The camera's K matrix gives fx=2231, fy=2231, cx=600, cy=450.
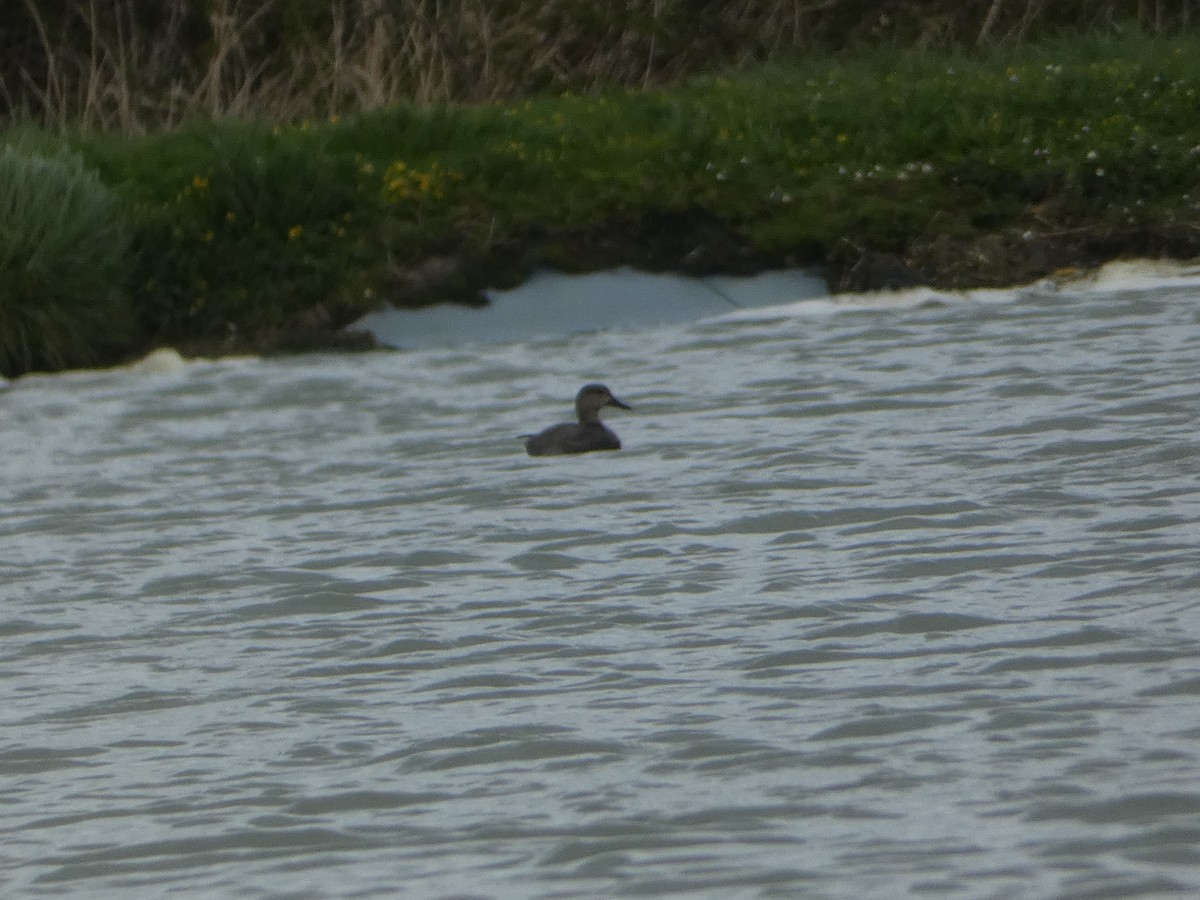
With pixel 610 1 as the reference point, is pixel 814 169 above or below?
below

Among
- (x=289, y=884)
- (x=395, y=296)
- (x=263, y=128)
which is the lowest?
(x=289, y=884)

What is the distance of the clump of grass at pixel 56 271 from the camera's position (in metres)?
11.9

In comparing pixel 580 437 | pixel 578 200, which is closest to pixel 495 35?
pixel 578 200

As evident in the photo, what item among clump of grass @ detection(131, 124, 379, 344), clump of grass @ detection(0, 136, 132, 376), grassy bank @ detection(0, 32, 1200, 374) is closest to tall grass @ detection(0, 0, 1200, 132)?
grassy bank @ detection(0, 32, 1200, 374)

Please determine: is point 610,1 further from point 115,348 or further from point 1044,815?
point 1044,815

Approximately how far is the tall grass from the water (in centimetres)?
751

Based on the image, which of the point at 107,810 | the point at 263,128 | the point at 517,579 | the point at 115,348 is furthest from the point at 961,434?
the point at 263,128

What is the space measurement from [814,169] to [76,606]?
771 cm

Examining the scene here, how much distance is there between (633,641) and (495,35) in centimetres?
1277

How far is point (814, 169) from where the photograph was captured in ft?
44.6

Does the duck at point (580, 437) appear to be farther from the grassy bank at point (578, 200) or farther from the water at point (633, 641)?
the grassy bank at point (578, 200)

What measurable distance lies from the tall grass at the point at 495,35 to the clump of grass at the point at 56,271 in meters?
4.60

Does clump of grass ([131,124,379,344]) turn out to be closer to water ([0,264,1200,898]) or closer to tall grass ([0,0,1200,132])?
water ([0,264,1200,898])

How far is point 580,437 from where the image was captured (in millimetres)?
8969
